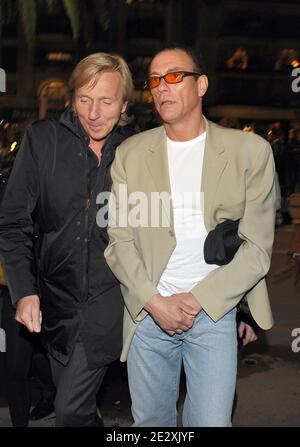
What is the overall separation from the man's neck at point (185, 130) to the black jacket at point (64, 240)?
0.29m

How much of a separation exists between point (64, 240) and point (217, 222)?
Result: 61 cm

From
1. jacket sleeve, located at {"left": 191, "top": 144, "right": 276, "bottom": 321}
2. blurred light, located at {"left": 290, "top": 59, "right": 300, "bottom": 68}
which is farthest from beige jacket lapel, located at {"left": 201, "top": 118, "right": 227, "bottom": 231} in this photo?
blurred light, located at {"left": 290, "top": 59, "right": 300, "bottom": 68}

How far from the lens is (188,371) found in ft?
8.38

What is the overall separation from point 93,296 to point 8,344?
983 millimetres

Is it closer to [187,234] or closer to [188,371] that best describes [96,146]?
[187,234]

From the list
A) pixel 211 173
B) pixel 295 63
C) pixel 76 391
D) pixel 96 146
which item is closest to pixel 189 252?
pixel 211 173

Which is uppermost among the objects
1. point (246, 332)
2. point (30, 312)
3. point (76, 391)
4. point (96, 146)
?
point (96, 146)

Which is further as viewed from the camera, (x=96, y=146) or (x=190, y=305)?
(x=96, y=146)

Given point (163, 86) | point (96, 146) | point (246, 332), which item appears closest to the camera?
point (163, 86)

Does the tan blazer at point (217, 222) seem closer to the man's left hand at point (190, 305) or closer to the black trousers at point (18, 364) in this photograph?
the man's left hand at point (190, 305)

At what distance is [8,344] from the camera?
11.3 ft

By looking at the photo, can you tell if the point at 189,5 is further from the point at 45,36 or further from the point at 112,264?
the point at 45,36

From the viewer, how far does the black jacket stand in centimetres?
263

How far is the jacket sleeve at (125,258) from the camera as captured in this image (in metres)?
2.50
